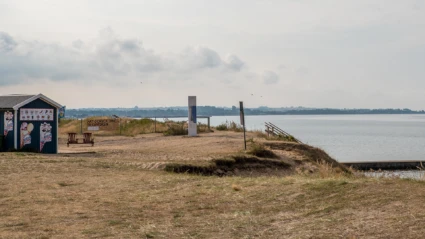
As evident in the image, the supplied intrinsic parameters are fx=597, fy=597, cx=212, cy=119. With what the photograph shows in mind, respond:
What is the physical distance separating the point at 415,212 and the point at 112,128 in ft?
144

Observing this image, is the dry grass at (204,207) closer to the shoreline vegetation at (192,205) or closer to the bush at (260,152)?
the shoreline vegetation at (192,205)

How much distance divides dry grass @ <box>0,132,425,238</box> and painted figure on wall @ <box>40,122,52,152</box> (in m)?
10.8

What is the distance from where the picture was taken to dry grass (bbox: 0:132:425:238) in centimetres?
916

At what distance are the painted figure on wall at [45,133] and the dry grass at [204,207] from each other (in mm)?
10837

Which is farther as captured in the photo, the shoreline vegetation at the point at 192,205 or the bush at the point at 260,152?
the bush at the point at 260,152

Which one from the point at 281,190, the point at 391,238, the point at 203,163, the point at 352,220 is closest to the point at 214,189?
the point at 281,190

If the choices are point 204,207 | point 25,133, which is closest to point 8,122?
point 25,133

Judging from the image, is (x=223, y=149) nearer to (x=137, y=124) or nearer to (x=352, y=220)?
(x=352, y=220)

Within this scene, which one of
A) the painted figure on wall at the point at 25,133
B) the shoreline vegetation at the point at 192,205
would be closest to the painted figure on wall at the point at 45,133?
the painted figure on wall at the point at 25,133

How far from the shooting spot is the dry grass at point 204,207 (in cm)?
916

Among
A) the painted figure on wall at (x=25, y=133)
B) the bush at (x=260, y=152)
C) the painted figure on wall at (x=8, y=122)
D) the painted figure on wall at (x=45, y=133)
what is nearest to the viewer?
the bush at (x=260, y=152)

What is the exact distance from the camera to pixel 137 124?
1999 inches

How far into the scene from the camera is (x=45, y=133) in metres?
28.0

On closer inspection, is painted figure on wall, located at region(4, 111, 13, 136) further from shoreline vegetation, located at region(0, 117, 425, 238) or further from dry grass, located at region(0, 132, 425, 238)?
dry grass, located at region(0, 132, 425, 238)
